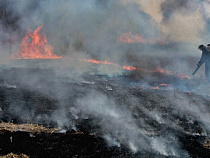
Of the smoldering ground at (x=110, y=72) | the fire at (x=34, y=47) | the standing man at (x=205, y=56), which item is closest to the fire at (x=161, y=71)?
the smoldering ground at (x=110, y=72)

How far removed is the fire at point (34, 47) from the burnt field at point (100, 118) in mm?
4927

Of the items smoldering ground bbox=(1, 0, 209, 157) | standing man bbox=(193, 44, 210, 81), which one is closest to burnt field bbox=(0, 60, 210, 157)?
smoldering ground bbox=(1, 0, 209, 157)

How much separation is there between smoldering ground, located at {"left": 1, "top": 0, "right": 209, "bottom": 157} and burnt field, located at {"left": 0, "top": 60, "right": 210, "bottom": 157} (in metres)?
0.03

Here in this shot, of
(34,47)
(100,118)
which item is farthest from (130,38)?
(100,118)

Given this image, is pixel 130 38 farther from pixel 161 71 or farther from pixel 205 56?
pixel 205 56

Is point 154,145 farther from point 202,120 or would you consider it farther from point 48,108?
point 48,108

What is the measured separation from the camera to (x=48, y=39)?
14.4 metres

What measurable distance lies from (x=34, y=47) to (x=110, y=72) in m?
6.02

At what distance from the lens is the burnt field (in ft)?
14.9

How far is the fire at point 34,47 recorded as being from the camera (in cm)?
1382

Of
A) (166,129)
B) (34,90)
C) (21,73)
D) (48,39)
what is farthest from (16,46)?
(166,129)

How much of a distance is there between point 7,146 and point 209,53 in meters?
8.44

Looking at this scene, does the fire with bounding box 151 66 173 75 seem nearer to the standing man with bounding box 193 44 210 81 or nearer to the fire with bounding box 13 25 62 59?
the standing man with bounding box 193 44 210 81

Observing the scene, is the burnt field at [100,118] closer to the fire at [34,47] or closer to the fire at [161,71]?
the fire at [161,71]
